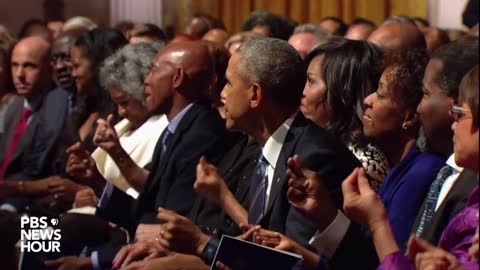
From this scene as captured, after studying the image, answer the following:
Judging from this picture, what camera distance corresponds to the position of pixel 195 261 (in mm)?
3748

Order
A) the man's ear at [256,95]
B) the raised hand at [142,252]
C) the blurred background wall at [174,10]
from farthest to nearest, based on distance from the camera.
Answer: the blurred background wall at [174,10]
the raised hand at [142,252]
the man's ear at [256,95]

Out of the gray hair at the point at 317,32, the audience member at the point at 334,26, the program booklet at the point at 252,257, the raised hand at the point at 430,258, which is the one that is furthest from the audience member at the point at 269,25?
the raised hand at the point at 430,258

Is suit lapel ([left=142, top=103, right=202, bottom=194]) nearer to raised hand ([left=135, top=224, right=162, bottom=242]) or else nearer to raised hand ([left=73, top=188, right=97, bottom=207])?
raised hand ([left=135, top=224, right=162, bottom=242])

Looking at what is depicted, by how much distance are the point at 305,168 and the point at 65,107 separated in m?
2.86

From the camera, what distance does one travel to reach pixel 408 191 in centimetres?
351

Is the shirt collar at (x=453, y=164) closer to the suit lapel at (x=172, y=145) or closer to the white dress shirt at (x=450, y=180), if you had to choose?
the white dress shirt at (x=450, y=180)

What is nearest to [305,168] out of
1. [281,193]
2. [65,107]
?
[281,193]

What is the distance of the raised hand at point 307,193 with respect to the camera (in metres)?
3.15

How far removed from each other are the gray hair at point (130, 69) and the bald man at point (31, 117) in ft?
2.60

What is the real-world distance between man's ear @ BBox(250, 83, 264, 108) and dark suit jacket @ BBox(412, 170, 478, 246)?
820 millimetres

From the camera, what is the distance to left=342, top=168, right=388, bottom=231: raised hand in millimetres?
2961

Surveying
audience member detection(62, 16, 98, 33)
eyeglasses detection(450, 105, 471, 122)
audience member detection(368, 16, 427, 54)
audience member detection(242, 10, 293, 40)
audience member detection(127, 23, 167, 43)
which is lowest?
audience member detection(62, 16, 98, 33)

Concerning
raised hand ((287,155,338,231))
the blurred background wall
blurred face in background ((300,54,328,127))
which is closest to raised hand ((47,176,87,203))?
blurred face in background ((300,54,328,127))

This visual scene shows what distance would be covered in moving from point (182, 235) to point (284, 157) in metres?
0.38
